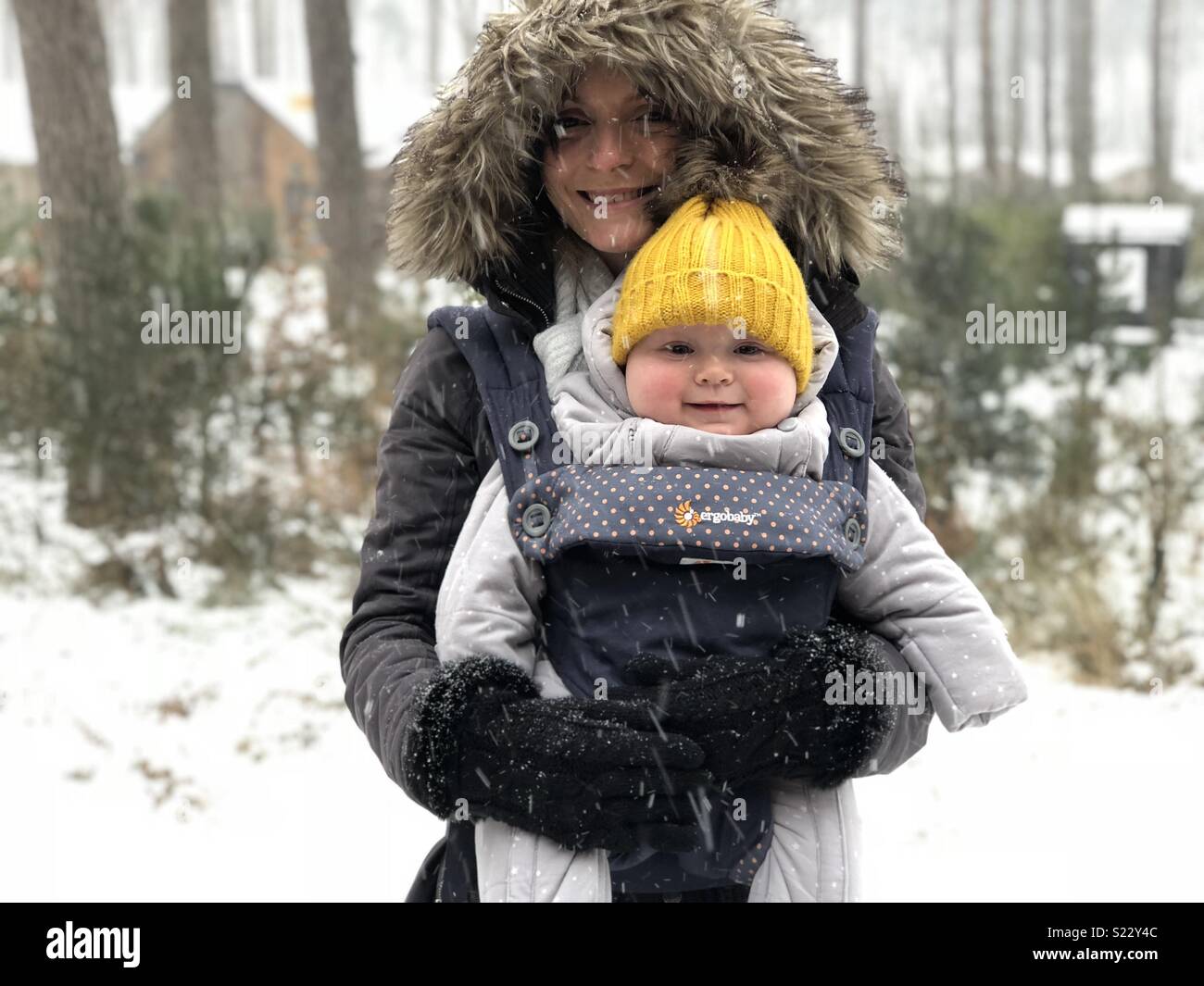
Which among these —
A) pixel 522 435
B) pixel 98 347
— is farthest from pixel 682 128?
pixel 98 347

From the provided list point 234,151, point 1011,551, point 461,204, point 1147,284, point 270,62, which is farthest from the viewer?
point 270,62

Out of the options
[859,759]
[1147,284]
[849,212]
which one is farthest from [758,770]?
[1147,284]

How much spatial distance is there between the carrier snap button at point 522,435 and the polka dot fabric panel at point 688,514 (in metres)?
0.08

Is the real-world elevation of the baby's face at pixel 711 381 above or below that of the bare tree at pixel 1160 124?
below

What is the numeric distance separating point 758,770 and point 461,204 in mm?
1035

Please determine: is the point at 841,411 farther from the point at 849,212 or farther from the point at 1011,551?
the point at 1011,551

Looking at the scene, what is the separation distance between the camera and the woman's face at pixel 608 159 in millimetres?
2070

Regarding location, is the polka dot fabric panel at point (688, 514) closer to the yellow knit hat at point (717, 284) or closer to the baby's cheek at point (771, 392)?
the baby's cheek at point (771, 392)

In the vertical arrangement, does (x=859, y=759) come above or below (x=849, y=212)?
below

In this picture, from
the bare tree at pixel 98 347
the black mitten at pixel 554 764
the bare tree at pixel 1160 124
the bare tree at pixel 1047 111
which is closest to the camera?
the black mitten at pixel 554 764

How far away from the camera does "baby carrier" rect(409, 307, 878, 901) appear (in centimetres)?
180

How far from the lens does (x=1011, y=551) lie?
703 cm
